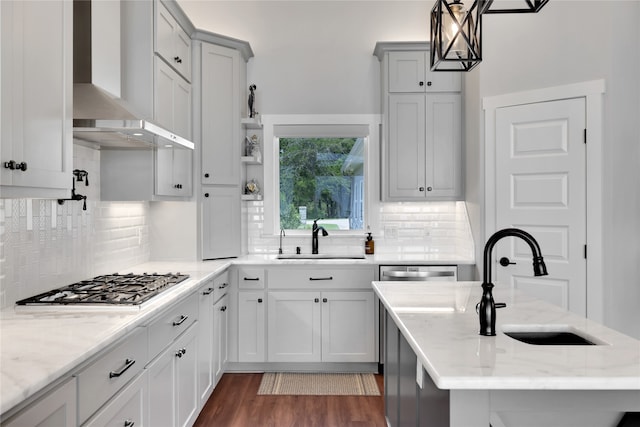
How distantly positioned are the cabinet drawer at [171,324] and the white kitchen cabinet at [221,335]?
0.56 m

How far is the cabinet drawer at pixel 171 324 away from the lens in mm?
2070

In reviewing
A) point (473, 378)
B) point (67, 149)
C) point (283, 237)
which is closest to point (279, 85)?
point (283, 237)

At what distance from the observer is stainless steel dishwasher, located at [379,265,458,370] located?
375 cm

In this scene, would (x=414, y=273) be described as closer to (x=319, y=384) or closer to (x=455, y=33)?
(x=319, y=384)

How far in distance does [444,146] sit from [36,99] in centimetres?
329

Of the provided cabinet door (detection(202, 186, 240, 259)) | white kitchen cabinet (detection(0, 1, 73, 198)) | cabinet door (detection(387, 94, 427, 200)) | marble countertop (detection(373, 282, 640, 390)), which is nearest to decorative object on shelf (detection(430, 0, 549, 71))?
marble countertop (detection(373, 282, 640, 390))

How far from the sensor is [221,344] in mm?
3494

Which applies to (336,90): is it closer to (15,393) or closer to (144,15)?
(144,15)

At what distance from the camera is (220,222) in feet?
12.7

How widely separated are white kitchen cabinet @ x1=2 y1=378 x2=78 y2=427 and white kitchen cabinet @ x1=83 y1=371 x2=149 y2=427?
0.44ft

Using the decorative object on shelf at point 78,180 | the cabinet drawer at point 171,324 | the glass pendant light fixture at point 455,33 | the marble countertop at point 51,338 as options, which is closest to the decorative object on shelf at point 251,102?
the decorative object on shelf at point 78,180

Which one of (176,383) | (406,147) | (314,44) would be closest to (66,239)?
(176,383)

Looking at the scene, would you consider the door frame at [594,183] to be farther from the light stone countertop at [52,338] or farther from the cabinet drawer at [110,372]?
the cabinet drawer at [110,372]

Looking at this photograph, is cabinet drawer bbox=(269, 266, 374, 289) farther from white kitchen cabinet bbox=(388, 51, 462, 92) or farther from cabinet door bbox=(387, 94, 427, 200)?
white kitchen cabinet bbox=(388, 51, 462, 92)
